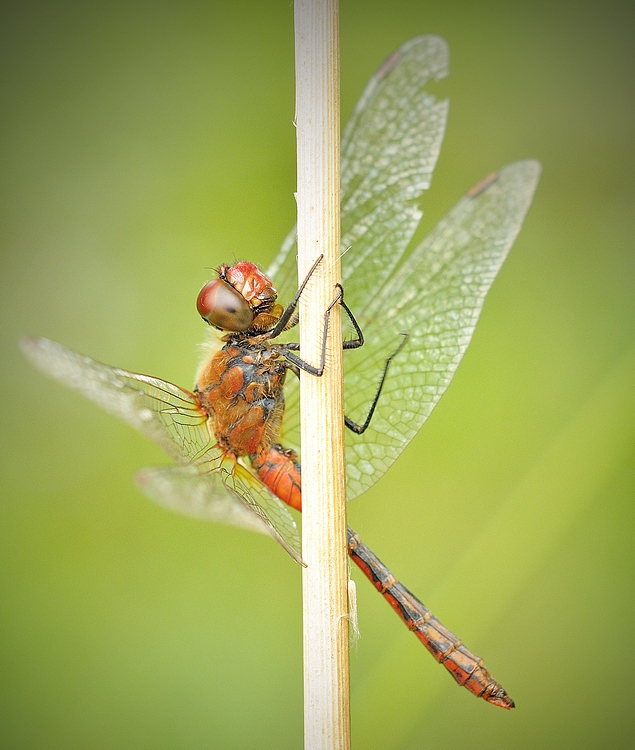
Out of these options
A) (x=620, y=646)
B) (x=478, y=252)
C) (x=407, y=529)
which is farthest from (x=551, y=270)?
(x=620, y=646)

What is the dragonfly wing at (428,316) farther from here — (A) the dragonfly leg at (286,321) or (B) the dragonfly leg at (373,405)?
(A) the dragonfly leg at (286,321)

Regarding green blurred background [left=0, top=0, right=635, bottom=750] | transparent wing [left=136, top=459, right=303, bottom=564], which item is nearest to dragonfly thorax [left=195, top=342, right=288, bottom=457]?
transparent wing [left=136, top=459, right=303, bottom=564]

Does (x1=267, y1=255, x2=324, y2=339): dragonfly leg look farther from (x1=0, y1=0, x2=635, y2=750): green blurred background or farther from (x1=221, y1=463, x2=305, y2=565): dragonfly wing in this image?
(x1=0, y1=0, x2=635, y2=750): green blurred background

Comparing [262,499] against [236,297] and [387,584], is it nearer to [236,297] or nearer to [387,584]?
[387,584]

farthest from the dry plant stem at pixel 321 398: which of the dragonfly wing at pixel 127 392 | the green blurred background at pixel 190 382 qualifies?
the green blurred background at pixel 190 382

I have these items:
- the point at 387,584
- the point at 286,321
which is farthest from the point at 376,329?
the point at 387,584

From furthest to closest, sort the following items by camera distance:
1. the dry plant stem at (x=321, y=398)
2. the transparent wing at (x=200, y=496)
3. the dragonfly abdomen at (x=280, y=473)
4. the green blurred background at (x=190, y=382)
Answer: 1. the green blurred background at (x=190, y=382)
2. the dragonfly abdomen at (x=280, y=473)
3. the transparent wing at (x=200, y=496)
4. the dry plant stem at (x=321, y=398)
